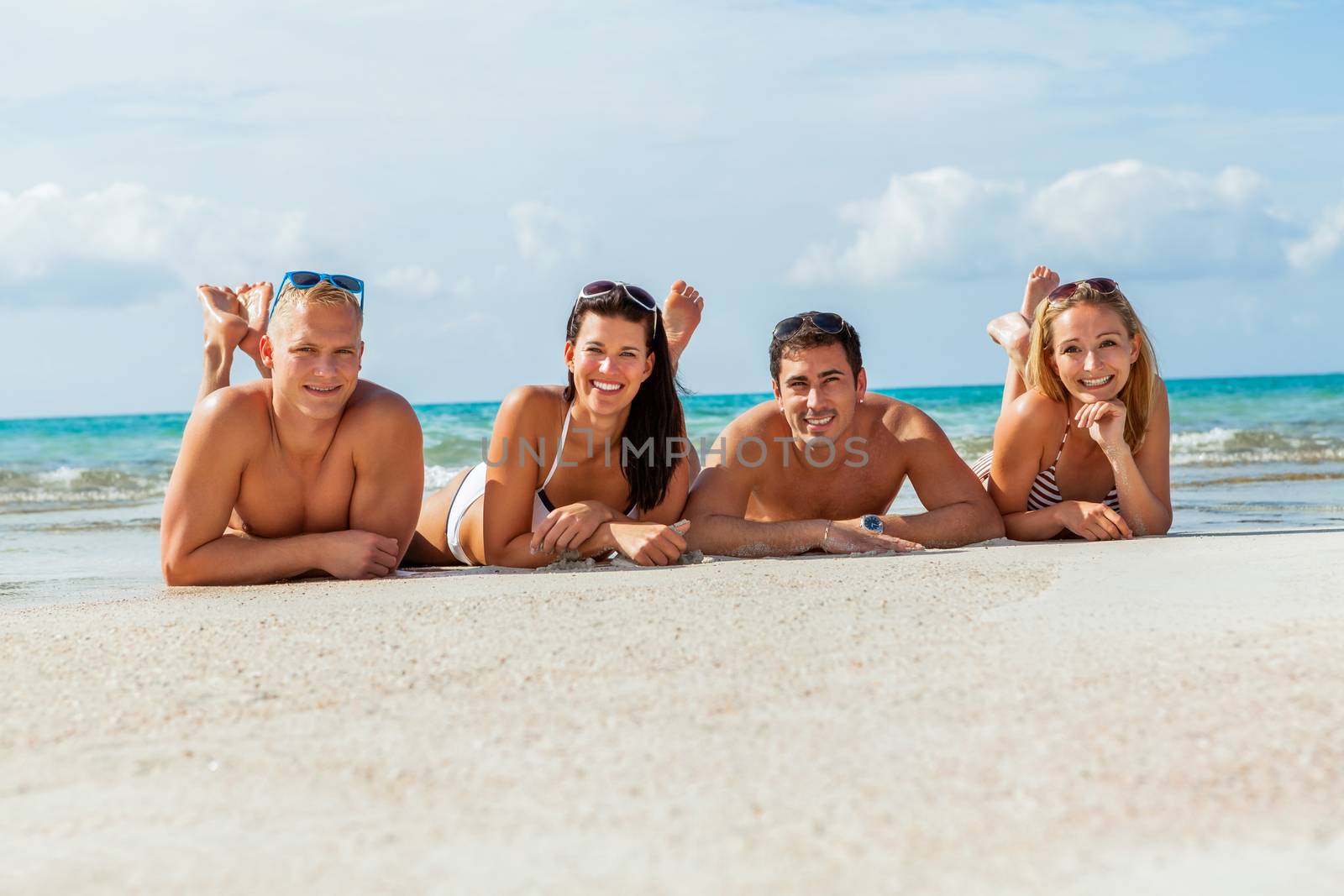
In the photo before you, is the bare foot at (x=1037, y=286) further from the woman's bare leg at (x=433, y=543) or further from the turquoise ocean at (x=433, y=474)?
the woman's bare leg at (x=433, y=543)

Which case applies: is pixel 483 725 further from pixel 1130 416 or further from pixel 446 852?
pixel 1130 416

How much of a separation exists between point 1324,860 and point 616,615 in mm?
1935

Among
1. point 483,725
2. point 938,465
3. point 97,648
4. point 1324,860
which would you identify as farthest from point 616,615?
point 938,465

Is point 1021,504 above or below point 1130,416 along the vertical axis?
below

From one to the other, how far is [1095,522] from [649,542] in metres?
2.01

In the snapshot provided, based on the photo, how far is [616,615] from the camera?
3309mm

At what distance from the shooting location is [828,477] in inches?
219

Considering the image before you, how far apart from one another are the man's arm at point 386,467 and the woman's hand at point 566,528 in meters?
0.50

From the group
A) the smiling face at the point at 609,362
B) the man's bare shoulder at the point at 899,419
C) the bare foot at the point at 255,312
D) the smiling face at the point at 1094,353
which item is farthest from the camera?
the bare foot at the point at 255,312

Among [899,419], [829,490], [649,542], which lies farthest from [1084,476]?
[649,542]

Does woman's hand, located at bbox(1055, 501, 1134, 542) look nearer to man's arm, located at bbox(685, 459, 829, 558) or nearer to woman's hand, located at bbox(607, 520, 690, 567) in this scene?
man's arm, located at bbox(685, 459, 829, 558)

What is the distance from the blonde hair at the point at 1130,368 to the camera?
5.52 m

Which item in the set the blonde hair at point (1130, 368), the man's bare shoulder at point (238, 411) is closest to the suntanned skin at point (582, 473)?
the man's bare shoulder at point (238, 411)

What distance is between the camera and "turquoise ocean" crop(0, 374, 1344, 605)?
21.7ft
